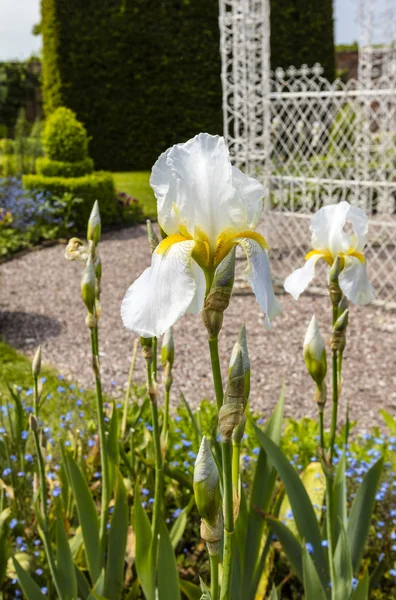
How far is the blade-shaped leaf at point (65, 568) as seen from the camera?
5.07 ft

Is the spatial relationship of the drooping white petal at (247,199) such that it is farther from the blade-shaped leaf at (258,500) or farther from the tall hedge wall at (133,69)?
the tall hedge wall at (133,69)

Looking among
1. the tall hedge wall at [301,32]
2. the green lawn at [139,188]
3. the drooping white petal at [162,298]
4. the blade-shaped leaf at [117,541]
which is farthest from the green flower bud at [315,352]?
the tall hedge wall at [301,32]

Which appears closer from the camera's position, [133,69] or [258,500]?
[258,500]

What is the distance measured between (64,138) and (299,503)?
24.8 ft

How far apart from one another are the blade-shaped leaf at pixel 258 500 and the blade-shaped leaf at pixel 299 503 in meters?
0.05

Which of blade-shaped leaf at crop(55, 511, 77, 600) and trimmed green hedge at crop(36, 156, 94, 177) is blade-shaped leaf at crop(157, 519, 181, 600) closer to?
blade-shaped leaf at crop(55, 511, 77, 600)

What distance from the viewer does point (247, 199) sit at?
1020 millimetres

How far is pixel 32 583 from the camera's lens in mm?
1514

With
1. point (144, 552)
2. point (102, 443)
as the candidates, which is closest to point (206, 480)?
point (144, 552)

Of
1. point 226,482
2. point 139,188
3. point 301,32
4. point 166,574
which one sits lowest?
point 139,188

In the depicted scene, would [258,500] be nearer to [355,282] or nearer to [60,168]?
[355,282]

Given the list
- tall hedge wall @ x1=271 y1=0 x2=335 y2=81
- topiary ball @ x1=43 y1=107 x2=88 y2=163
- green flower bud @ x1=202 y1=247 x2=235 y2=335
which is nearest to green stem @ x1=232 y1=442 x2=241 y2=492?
green flower bud @ x1=202 y1=247 x2=235 y2=335

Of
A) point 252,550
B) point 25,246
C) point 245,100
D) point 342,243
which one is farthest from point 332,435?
point 25,246

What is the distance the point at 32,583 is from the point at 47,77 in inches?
436
